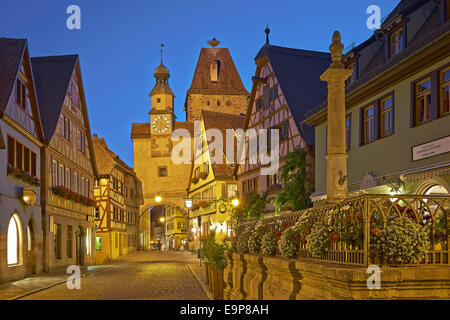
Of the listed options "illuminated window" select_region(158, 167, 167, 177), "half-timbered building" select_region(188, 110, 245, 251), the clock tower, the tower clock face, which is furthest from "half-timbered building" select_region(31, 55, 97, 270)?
the clock tower

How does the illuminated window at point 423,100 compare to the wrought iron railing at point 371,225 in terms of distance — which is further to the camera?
the illuminated window at point 423,100

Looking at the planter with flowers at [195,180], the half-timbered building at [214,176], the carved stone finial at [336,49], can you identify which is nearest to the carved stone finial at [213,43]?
the half-timbered building at [214,176]

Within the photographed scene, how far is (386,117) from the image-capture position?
17.2 m

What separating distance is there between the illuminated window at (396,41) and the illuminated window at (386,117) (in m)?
1.75

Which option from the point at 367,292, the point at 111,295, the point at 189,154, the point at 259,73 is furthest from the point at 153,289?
the point at 189,154

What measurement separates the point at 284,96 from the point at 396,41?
10.4m

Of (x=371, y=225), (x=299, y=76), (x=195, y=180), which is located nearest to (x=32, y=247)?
(x=299, y=76)

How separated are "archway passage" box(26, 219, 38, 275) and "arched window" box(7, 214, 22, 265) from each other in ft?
5.56

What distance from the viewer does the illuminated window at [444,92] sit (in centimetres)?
1384

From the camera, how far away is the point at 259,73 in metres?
32.5

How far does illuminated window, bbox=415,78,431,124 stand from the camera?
14758 mm

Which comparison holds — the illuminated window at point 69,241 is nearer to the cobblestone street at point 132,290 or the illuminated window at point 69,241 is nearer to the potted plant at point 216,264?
the cobblestone street at point 132,290

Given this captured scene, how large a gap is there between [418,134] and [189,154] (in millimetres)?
51531
